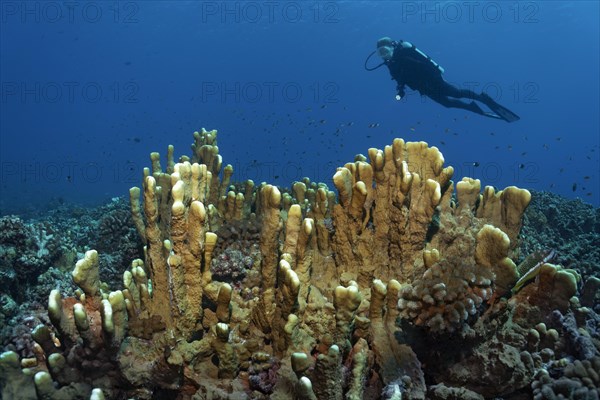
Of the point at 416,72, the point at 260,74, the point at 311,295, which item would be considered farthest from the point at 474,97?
the point at 260,74

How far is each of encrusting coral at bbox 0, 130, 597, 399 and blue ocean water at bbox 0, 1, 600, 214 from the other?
2462 centimetres

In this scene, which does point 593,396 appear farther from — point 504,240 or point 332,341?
point 332,341

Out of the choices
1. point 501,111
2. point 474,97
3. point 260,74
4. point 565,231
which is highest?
point 260,74

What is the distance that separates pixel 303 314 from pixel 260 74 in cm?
11159

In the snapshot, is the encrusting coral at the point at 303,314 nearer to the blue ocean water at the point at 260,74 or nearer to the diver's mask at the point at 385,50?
the diver's mask at the point at 385,50

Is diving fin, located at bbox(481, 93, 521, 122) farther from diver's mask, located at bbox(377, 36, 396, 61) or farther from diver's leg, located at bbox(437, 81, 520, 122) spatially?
diver's mask, located at bbox(377, 36, 396, 61)

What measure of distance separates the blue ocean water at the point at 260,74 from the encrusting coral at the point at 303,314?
2462 cm

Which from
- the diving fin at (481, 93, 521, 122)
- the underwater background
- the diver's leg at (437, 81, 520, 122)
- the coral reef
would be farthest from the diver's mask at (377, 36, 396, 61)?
the underwater background

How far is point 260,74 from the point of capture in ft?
356

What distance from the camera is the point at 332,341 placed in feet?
10.6

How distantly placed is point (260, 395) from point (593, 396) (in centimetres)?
237

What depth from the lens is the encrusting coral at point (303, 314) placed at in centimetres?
296

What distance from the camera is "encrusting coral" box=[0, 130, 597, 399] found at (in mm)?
2961

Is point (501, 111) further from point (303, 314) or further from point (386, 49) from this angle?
point (303, 314)
